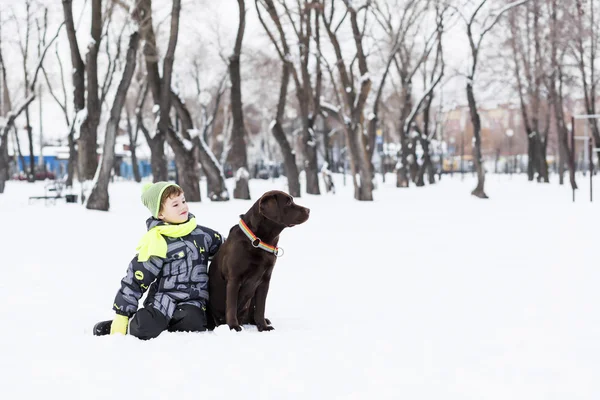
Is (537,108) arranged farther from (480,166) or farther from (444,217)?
(444,217)

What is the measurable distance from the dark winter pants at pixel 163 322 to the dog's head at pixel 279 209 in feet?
2.64

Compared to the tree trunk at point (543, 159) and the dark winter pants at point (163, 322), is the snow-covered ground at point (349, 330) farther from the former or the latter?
the tree trunk at point (543, 159)

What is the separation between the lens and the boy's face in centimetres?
500

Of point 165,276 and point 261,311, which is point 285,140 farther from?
point 165,276

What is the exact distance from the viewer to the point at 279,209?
489 centimetres

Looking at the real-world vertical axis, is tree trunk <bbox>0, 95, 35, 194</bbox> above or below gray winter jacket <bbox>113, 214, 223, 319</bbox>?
above

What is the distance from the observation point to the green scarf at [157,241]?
16.1 feet

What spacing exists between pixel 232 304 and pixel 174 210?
0.70 metres

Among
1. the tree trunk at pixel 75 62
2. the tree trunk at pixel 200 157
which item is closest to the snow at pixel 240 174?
the tree trunk at pixel 200 157

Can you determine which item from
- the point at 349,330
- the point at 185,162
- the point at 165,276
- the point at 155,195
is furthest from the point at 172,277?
Result: the point at 185,162

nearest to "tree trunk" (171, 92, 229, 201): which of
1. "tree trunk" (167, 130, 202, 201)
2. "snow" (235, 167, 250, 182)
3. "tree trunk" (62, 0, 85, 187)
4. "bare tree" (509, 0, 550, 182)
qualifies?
"tree trunk" (167, 130, 202, 201)

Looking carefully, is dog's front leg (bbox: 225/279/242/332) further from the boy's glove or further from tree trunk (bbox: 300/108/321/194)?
tree trunk (bbox: 300/108/321/194)

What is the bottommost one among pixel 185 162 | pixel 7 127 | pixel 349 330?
pixel 349 330

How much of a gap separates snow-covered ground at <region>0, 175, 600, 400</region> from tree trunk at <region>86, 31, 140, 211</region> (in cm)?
664
